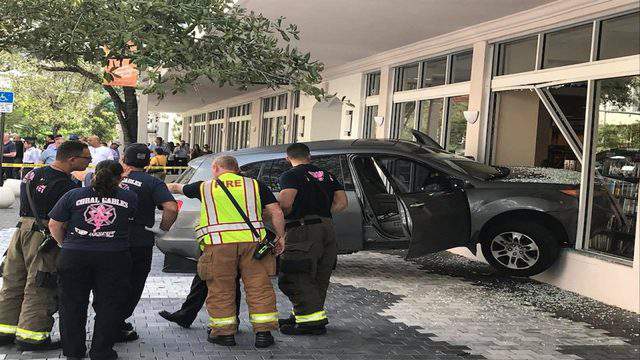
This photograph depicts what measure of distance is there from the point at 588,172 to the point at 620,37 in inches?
65.5

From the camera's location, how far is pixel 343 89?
1944cm

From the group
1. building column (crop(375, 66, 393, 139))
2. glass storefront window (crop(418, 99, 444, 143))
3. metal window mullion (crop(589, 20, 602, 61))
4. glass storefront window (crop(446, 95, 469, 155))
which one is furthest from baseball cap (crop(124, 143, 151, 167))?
building column (crop(375, 66, 393, 139))

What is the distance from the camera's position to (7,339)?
236 inches

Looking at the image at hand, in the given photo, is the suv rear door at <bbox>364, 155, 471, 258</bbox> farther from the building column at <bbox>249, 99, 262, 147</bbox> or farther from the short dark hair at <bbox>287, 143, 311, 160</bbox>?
the building column at <bbox>249, 99, 262, 147</bbox>

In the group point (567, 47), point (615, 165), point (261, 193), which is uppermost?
point (567, 47)

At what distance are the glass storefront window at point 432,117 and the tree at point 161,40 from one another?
6.94 meters

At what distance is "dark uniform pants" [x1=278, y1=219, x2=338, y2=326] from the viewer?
6664 millimetres

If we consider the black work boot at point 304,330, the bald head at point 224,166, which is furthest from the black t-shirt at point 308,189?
the black work boot at point 304,330

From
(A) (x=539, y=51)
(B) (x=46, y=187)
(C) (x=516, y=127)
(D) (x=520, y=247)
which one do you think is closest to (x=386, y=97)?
(C) (x=516, y=127)

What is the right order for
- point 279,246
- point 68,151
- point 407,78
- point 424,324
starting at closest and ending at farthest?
1. point 68,151
2. point 279,246
3. point 424,324
4. point 407,78

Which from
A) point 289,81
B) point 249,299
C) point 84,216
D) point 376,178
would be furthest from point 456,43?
point 84,216

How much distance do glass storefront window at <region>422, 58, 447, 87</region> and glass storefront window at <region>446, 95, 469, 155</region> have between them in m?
0.65

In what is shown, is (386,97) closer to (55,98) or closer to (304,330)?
(304,330)

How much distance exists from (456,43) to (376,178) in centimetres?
422
